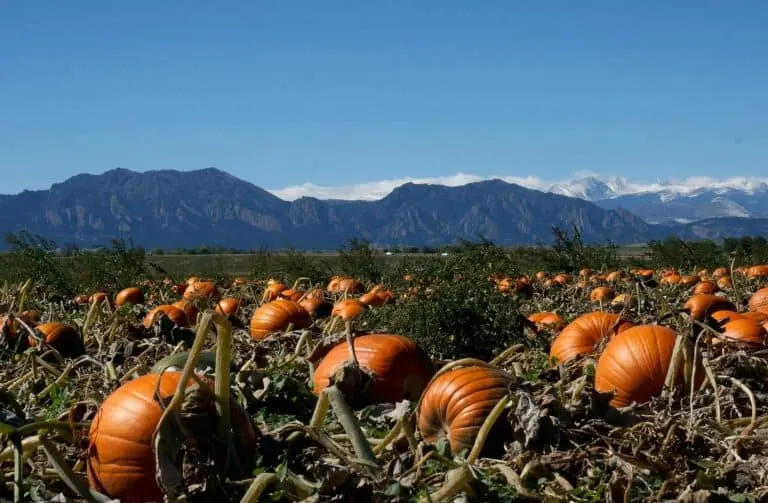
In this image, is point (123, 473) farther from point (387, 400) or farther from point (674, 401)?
point (674, 401)

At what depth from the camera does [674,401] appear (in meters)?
5.30

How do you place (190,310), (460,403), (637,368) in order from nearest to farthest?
1. (460,403)
2. (637,368)
3. (190,310)

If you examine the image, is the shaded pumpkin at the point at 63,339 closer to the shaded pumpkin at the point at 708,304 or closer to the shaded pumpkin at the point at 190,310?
the shaded pumpkin at the point at 190,310

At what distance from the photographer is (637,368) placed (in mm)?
5555

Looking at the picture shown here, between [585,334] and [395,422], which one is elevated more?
[585,334]

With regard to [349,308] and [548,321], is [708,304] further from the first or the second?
[349,308]

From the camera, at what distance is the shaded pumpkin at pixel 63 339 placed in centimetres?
818

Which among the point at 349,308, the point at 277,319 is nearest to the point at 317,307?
the point at 349,308

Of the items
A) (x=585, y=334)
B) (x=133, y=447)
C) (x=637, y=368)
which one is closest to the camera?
(x=133, y=447)

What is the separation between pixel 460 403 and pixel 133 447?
1548mm

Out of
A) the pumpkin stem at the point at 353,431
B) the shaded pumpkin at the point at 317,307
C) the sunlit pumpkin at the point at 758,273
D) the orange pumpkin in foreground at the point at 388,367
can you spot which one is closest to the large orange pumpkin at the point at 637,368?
the orange pumpkin in foreground at the point at 388,367

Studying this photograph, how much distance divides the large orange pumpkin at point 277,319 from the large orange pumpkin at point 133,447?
5434 mm

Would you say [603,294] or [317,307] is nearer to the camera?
[317,307]

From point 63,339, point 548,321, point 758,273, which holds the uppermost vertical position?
point 63,339
